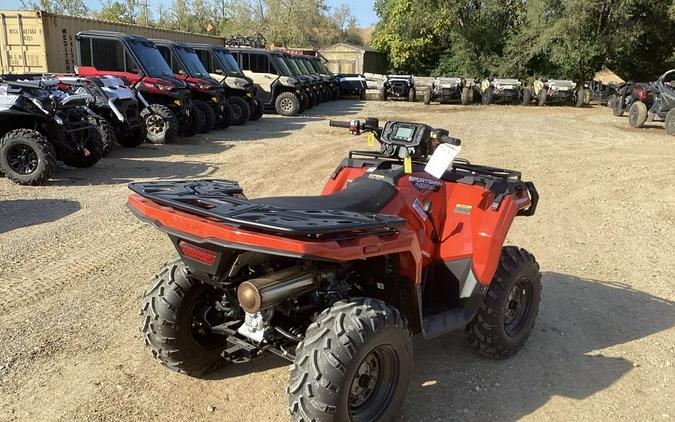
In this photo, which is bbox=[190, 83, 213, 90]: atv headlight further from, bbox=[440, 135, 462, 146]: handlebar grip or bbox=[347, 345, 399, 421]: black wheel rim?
bbox=[347, 345, 399, 421]: black wheel rim

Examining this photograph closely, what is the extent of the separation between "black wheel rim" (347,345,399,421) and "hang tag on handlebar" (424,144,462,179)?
1.02 m

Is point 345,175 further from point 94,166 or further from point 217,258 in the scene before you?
point 94,166

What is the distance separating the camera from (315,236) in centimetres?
244

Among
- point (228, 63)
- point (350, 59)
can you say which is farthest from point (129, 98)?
point (350, 59)

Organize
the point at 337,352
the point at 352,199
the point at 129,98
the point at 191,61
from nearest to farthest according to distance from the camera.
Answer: the point at 337,352, the point at 352,199, the point at 129,98, the point at 191,61

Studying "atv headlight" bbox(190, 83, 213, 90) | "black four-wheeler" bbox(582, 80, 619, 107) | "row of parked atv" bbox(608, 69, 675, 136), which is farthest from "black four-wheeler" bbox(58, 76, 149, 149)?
"black four-wheeler" bbox(582, 80, 619, 107)

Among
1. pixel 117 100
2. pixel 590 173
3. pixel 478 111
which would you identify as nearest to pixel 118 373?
pixel 117 100

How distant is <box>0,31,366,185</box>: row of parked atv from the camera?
8.36 m

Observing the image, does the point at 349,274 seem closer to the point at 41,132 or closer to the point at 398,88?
the point at 41,132

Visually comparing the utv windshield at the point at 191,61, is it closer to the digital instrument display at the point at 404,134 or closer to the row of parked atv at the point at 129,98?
the row of parked atv at the point at 129,98

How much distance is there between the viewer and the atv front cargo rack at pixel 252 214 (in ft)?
7.55

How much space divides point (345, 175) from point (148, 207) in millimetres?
1571

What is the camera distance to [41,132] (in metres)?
8.70

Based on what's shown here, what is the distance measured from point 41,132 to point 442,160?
7.43 m
